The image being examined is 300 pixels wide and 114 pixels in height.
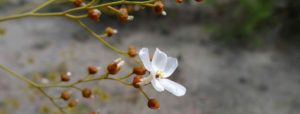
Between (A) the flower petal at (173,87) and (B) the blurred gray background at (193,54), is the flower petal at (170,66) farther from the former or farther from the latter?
(B) the blurred gray background at (193,54)

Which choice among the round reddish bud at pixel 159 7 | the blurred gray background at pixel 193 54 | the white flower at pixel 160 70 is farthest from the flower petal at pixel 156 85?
the blurred gray background at pixel 193 54

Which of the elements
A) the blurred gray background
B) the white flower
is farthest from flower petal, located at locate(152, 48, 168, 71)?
the blurred gray background

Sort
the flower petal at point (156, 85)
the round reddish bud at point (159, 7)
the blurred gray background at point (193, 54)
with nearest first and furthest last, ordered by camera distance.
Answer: the flower petal at point (156, 85), the round reddish bud at point (159, 7), the blurred gray background at point (193, 54)

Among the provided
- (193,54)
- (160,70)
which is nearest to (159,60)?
(160,70)

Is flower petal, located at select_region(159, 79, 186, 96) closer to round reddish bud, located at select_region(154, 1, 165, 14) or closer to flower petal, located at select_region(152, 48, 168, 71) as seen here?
flower petal, located at select_region(152, 48, 168, 71)

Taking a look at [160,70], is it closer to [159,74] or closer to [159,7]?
[159,74]
